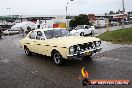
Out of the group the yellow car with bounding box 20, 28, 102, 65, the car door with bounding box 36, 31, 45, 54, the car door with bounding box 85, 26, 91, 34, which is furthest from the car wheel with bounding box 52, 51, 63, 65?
the car door with bounding box 85, 26, 91, 34

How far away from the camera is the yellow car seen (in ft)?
29.8

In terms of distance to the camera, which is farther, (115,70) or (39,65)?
(39,65)

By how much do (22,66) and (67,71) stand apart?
2.44 meters

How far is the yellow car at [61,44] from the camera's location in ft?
29.8

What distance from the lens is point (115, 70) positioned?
8375 millimetres

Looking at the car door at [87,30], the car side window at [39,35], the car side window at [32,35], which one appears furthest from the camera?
the car door at [87,30]

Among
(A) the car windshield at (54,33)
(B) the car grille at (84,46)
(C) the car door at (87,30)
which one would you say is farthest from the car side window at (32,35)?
(C) the car door at (87,30)

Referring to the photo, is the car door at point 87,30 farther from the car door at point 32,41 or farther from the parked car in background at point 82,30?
the car door at point 32,41

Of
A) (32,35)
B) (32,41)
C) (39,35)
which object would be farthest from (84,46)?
(32,35)

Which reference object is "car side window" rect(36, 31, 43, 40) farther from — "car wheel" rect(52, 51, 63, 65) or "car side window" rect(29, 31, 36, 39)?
"car wheel" rect(52, 51, 63, 65)

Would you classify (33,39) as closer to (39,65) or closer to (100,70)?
(39,65)

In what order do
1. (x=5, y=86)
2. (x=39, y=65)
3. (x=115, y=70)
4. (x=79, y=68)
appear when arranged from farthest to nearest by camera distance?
(x=39, y=65) → (x=79, y=68) → (x=115, y=70) → (x=5, y=86)

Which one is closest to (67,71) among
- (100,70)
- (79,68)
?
(79,68)

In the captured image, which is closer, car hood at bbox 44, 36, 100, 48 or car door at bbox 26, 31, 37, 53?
car hood at bbox 44, 36, 100, 48
